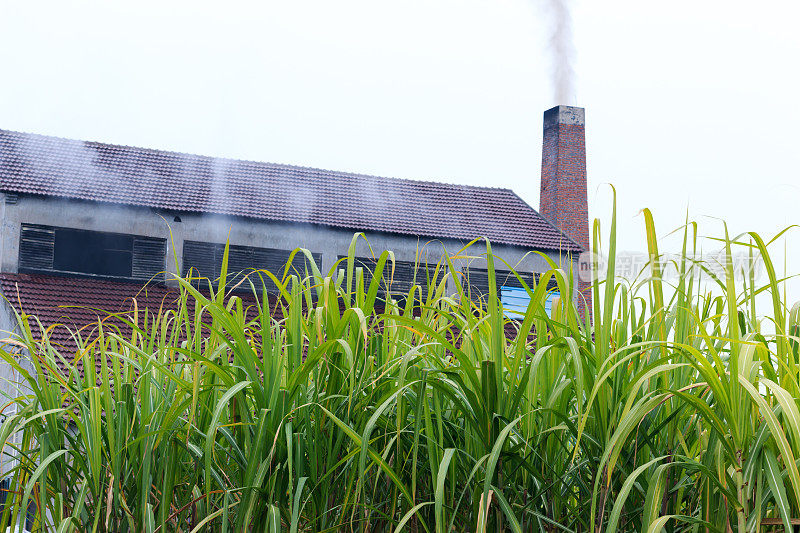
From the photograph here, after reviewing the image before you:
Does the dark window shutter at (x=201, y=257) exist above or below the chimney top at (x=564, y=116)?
below

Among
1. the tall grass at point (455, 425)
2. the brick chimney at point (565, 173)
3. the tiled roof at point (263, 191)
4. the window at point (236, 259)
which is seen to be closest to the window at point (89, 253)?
the window at point (236, 259)

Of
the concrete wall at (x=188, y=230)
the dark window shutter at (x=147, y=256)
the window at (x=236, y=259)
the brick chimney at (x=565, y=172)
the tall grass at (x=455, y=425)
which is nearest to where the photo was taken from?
the tall grass at (x=455, y=425)

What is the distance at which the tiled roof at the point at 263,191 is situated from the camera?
67.1ft

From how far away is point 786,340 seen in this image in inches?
79.3

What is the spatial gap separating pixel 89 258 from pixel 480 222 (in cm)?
968

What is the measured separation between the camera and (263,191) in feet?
74.7

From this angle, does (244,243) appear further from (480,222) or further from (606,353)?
(606,353)

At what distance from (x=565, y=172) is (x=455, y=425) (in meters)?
26.7

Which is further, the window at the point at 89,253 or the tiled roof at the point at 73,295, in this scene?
the window at the point at 89,253

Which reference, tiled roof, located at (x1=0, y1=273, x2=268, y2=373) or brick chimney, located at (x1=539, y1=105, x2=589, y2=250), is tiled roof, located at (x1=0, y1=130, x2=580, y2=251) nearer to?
tiled roof, located at (x1=0, y1=273, x2=268, y2=373)

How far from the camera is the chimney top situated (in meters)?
29.0

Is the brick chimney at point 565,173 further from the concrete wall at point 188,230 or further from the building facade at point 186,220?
the concrete wall at point 188,230

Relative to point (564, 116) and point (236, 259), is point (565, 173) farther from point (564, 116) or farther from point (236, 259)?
point (236, 259)

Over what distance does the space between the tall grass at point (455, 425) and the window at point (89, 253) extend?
17.5 metres
